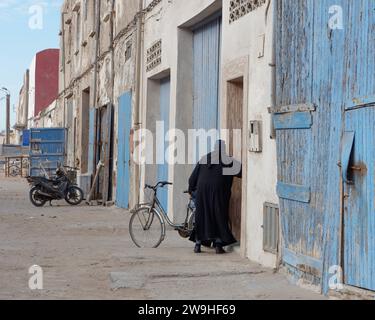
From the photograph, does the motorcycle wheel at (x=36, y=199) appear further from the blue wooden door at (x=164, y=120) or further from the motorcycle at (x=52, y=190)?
the blue wooden door at (x=164, y=120)

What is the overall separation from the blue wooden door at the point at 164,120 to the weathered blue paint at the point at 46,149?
11409 millimetres

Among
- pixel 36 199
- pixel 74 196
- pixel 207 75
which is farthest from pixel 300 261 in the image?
pixel 74 196

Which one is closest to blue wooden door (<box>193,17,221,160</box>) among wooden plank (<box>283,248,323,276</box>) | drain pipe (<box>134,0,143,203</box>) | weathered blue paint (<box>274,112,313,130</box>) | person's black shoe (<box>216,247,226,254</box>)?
person's black shoe (<box>216,247,226,254</box>)

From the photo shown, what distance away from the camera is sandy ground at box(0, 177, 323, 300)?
6.72m

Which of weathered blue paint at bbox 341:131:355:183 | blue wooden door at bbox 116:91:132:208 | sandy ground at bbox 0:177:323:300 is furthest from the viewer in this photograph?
blue wooden door at bbox 116:91:132:208

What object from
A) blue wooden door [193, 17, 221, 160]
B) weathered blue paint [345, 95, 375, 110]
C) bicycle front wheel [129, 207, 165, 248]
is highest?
blue wooden door [193, 17, 221, 160]

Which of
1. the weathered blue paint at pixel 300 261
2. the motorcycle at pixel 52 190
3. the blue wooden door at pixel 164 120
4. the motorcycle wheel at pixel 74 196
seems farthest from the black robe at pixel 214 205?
the motorcycle wheel at pixel 74 196

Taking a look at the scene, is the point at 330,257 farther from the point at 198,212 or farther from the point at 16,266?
the point at 16,266

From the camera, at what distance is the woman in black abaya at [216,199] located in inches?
364

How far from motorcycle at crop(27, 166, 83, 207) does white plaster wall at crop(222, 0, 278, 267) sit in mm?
10367

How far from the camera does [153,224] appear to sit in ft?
32.7

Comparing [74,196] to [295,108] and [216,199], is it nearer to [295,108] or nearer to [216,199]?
[216,199]

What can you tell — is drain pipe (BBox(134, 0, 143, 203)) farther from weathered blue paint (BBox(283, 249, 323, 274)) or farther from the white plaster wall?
weathered blue paint (BBox(283, 249, 323, 274))

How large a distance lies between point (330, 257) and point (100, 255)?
3.91 m
